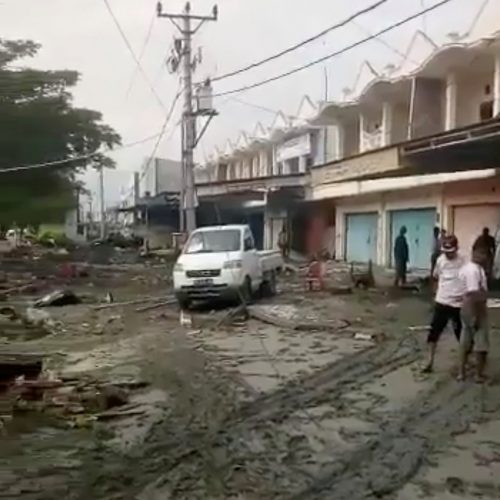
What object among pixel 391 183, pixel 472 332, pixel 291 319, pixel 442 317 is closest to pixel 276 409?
pixel 472 332

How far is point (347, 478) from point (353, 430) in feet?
6.16

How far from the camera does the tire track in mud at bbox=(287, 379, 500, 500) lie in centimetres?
729

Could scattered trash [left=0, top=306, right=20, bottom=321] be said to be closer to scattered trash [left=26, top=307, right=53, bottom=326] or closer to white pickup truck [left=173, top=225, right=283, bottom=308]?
scattered trash [left=26, top=307, right=53, bottom=326]

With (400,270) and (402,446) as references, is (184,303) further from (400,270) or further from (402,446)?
(402,446)

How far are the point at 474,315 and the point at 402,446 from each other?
3488 mm

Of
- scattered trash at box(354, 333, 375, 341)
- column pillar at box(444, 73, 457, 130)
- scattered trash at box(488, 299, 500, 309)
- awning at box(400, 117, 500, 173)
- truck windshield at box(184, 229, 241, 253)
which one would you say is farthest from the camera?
column pillar at box(444, 73, 457, 130)

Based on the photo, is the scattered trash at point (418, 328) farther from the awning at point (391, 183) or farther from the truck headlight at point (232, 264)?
the awning at point (391, 183)

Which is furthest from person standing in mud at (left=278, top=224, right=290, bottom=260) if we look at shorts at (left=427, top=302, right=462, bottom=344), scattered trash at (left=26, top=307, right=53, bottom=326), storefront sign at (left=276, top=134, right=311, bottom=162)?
shorts at (left=427, top=302, right=462, bottom=344)

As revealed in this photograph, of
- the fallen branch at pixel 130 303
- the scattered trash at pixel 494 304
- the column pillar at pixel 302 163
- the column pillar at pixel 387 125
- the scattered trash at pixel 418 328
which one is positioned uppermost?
the column pillar at pixel 387 125

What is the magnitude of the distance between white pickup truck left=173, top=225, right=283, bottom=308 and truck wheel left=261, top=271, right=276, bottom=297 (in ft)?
4.27

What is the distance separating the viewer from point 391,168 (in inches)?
953

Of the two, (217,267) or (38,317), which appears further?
(38,317)

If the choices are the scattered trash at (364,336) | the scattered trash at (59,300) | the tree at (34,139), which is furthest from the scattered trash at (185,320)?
the tree at (34,139)

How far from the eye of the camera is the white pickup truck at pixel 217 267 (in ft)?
75.4
